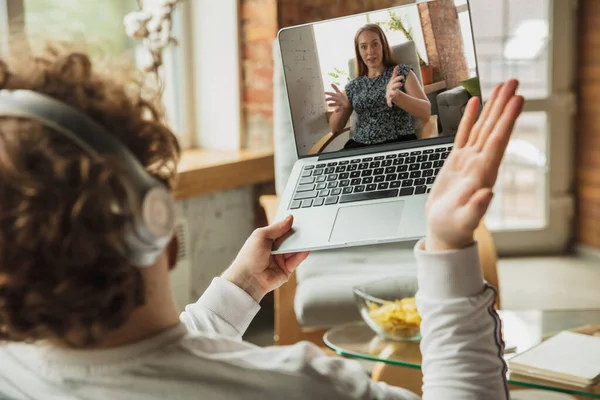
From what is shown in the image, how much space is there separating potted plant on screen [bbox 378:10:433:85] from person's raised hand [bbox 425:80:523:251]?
0.33 meters

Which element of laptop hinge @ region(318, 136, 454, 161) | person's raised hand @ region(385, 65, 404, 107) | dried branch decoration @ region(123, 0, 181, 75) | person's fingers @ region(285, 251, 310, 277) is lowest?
Result: person's fingers @ region(285, 251, 310, 277)

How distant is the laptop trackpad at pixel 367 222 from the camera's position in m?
0.96

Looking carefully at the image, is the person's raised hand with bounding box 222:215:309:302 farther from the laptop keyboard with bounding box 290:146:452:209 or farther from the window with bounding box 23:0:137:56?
the window with bounding box 23:0:137:56

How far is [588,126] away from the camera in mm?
3922

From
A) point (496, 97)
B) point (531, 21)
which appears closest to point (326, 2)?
point (531, 21)

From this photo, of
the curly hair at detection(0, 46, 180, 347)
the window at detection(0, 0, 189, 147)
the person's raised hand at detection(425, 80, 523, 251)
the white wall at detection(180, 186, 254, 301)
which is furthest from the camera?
the white wall at detection(180, 186, 254, 301)

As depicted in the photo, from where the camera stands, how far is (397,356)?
172cm

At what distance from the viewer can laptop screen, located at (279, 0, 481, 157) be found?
109 cm

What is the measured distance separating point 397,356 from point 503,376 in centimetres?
100

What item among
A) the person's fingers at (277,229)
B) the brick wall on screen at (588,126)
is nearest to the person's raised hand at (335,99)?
the person's fingers at (277,229)

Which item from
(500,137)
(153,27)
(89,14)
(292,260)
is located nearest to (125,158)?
(500,137)

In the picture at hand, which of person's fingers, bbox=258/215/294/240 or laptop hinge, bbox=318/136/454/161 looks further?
laptop hinge, bbox=318/136/454/161

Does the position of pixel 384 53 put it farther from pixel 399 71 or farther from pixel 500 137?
pixel 500 137

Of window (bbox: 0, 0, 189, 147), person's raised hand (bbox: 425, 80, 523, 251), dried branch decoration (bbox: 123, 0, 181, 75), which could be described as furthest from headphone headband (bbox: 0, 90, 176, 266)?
dried branch decoration (bbox: 123, 0, 181, 75)
